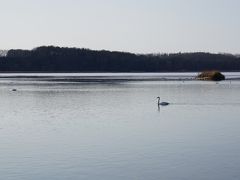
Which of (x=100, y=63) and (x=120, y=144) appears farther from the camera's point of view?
(x=100, y=63)

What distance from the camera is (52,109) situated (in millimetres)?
39375

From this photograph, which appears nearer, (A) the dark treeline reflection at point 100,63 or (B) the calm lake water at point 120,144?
(B) the calm lake water at point 120,144

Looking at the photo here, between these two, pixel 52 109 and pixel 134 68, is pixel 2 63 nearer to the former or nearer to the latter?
pixel 134 68

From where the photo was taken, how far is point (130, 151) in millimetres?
20047

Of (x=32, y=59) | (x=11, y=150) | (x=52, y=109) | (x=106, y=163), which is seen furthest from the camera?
(x=32, y=59)

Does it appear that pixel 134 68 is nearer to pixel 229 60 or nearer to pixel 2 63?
pixel 229 60

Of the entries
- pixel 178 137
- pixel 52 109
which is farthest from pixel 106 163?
pixel 52 109

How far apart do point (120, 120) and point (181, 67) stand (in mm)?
155727

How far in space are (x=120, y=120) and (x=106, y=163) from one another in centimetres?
1329

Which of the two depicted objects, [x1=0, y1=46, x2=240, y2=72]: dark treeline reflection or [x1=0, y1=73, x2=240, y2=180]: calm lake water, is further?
[x1=0, y1=46, x2=240, y2=72]: dark treeline reflection

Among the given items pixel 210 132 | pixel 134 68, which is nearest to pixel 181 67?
pixel 134 68

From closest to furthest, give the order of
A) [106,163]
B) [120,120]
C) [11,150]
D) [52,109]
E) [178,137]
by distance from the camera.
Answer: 1. [106,163]
2. [11,150]
3. [178,137]
4. [120,120]
5. [52,109]

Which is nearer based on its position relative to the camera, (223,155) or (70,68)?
(223,155)

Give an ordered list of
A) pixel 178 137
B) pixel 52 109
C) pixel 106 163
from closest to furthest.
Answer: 1. pixel 106 163
2. pixel 178 137
3. pixel 52 109
